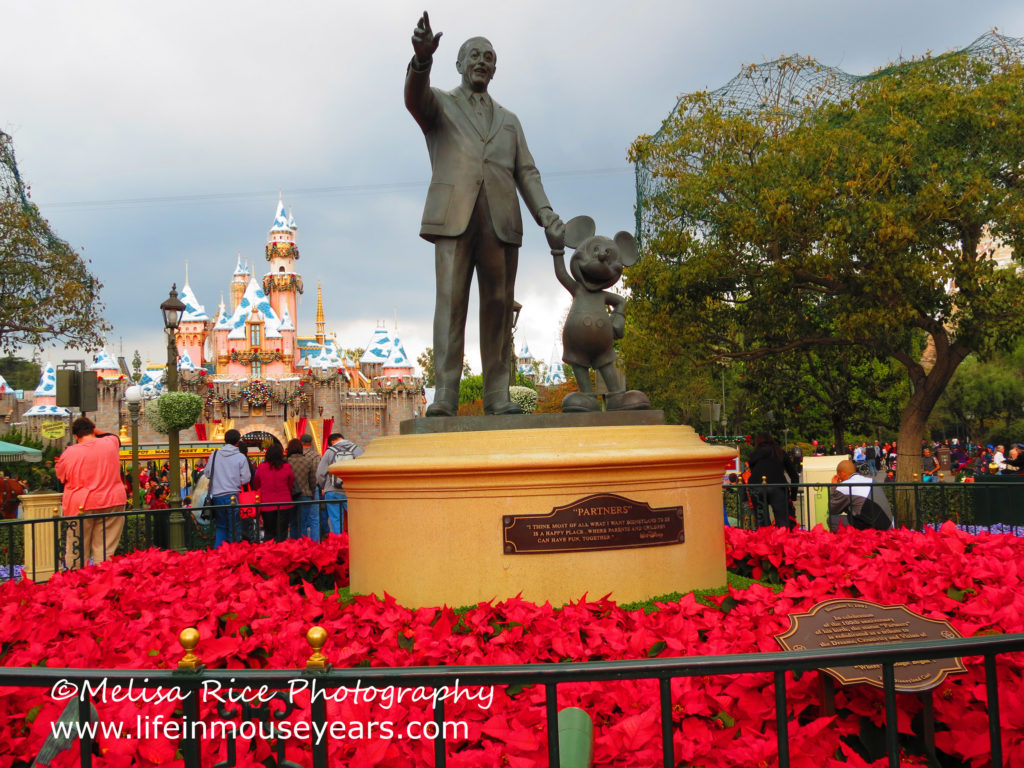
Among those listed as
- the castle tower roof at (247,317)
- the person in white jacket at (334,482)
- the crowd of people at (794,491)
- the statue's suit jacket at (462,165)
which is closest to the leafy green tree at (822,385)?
the crowd of people at (794,491)

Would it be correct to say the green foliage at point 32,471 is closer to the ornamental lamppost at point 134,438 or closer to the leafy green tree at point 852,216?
the ornamental lamppost at point 134,438

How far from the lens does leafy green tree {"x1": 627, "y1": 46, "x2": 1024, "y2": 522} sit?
18.2 metres

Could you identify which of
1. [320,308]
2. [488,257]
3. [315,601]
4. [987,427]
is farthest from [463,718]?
[320,308]

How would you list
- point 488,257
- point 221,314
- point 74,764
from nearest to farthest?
point 74,764, point 488,257, point 221,314

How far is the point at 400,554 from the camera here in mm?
5336

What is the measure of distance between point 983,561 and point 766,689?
9.79ft

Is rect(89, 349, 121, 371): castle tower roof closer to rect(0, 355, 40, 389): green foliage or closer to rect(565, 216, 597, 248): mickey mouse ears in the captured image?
rect(0, 355, 40, 389): green foliage

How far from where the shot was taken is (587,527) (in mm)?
5180

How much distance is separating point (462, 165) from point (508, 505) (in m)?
2.59

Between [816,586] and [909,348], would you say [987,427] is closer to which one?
[909,348]

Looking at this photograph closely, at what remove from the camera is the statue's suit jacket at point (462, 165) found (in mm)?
6184

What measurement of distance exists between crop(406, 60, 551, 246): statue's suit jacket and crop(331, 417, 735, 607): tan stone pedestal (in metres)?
1.75

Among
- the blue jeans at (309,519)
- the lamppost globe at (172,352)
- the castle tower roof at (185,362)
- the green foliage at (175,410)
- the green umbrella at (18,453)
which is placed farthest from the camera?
the castle tower roof at (185,362)

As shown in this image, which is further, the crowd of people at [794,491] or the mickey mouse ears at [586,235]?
the crowd of people at [794,491]
